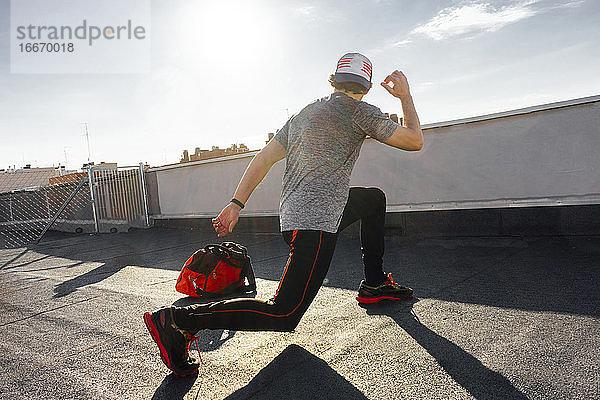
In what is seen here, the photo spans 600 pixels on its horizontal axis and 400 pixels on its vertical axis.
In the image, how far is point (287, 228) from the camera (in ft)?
8.52

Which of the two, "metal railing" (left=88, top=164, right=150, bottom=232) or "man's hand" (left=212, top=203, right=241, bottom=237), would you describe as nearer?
"man's hand" (left=212, top=203, right=241, bottom=237)

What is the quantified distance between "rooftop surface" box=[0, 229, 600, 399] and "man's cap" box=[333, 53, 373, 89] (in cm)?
153

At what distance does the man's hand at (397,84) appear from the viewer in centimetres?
286

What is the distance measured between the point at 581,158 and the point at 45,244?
9.95 meters

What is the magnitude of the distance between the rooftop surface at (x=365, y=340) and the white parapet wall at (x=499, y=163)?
82 cm

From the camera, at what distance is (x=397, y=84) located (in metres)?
2.87

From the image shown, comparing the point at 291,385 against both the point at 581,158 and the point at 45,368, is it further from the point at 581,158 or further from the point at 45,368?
the point at 581,158

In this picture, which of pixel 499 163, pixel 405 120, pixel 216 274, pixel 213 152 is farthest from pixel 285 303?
pixel 213 152

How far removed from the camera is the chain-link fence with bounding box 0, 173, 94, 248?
37.6 ft

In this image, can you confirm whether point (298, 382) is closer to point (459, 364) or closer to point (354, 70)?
point (459, 364)

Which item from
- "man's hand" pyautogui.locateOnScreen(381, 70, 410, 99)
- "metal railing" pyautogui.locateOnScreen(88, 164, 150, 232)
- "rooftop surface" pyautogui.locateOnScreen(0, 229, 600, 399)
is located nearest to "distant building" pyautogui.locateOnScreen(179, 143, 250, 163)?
"metal railing" pyautogui.locateOnScreen(88, 164, 150, 232)

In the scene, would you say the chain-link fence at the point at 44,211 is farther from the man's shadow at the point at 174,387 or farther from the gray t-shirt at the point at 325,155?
the gray t-shirt at the point at 325,155

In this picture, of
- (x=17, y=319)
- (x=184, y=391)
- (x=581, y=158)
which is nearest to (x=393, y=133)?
(x=184, y=391)

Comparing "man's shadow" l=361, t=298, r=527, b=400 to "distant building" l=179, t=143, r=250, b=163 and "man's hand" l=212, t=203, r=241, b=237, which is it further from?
"distant building" l=179, t=143, r=250, b=163
